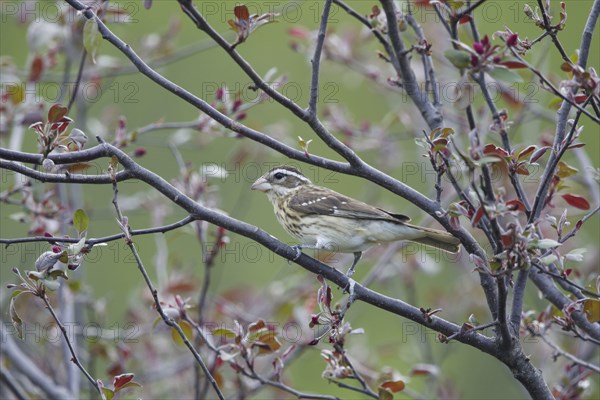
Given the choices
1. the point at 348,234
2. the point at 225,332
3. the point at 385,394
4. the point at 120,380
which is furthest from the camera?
the point at 348,234

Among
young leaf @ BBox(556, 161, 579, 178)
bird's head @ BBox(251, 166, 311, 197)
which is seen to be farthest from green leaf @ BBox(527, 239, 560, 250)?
bird's head @ BBox(251, 166, 311, 197)

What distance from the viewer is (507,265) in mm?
2238

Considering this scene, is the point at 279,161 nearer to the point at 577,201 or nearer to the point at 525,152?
the point at 577,201

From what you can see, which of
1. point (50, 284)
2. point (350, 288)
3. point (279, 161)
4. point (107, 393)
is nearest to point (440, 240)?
point (350, 288)

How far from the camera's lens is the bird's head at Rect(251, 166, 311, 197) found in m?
4.74

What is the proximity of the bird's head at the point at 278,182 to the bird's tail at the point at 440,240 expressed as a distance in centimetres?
112

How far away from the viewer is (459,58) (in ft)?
7.13

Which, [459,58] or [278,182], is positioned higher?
[459,58]

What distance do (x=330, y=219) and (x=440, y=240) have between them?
780mm

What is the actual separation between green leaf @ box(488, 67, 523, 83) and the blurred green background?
2.70 metres

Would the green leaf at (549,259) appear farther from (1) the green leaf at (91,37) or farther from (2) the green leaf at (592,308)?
(1) the green leaf at (91,37)

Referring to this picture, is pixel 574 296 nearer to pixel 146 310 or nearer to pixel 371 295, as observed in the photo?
pixel 371 295

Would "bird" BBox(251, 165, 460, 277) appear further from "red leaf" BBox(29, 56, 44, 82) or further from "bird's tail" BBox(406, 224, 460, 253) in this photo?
"red leaf" BBox(29, 56, 44, 82)

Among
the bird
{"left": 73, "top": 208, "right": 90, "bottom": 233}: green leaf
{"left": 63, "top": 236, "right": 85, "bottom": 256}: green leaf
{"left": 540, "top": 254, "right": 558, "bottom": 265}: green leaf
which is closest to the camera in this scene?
{"left": 540, "top": 254, "right": 558, "bottom": 265}: green leaf
